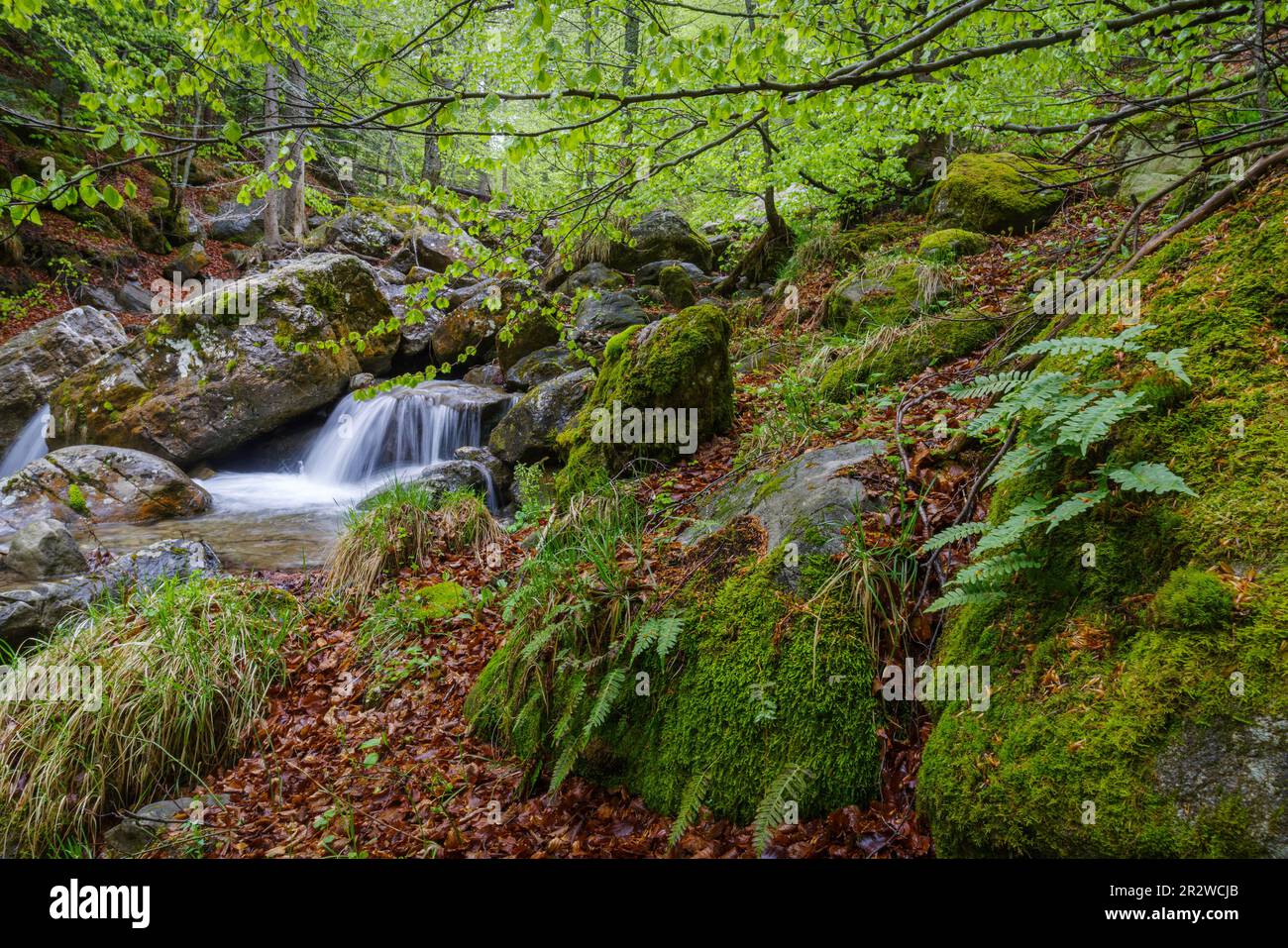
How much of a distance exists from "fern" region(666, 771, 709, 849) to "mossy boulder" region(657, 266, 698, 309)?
12.7 meters

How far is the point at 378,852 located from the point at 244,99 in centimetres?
2509

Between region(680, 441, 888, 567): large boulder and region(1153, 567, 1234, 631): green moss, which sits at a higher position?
region(680, 441, 888, 567): large boulder

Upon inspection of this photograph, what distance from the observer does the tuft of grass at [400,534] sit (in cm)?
A: 653

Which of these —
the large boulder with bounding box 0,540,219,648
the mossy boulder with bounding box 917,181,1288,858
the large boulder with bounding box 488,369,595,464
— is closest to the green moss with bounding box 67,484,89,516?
the large boulder with bounding box 0,540,219,648

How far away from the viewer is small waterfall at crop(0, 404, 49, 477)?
11.6 metres

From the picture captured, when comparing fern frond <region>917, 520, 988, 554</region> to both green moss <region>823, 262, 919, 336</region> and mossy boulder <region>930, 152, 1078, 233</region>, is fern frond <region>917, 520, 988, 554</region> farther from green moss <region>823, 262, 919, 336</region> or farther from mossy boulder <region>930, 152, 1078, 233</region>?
mossy boulder <region>930, 152, 1078, 233</region>

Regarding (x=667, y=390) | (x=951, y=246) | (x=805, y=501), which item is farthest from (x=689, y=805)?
(x=951, y=246)

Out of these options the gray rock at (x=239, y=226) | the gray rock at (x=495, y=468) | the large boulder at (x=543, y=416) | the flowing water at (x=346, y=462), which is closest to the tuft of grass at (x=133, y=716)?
the flowing water at (x=346, y=462)

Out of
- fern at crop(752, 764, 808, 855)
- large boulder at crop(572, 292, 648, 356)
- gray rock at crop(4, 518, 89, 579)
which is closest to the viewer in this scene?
fern at crop(752, 764, 808, 855)

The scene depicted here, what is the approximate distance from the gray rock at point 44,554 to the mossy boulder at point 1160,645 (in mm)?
9360

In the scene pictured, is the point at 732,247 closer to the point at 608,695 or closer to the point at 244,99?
the point at 608,695

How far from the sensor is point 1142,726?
2029mm

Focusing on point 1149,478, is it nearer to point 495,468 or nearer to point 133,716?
point 133,716

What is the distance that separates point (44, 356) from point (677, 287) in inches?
526
